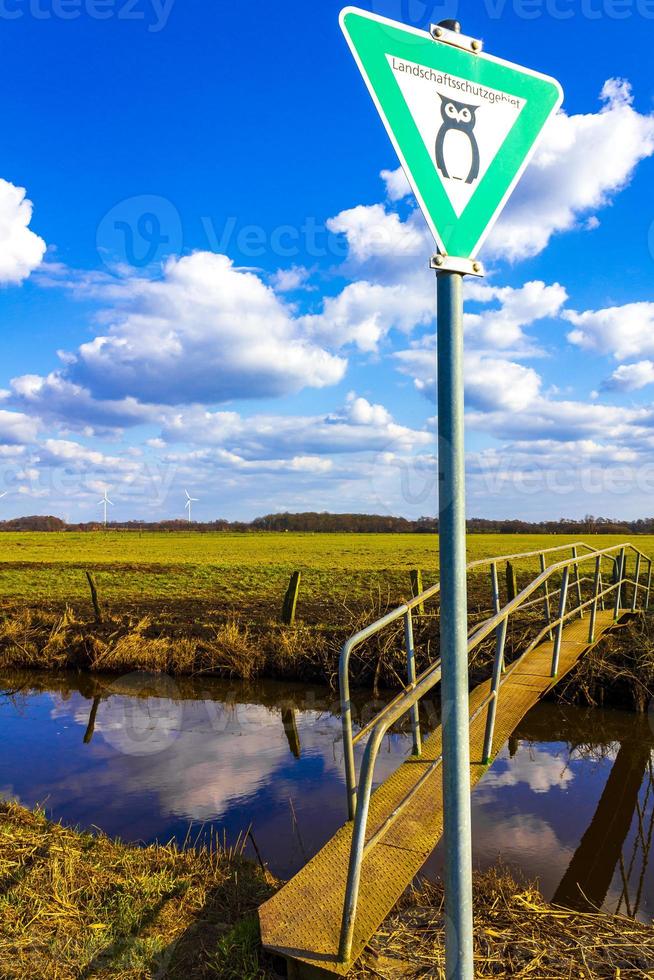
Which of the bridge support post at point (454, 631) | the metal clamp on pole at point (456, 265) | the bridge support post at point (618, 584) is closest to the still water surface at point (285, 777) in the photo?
the bridge support post at point (618, 584)

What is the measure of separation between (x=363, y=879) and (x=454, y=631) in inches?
106

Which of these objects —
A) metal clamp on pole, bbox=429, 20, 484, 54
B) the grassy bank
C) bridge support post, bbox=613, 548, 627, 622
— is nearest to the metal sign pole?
metal clamp on pole, bbox=429, 20, 484, 54

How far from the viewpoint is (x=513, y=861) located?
6703mm

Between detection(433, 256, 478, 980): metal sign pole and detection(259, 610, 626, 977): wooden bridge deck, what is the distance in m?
1.64

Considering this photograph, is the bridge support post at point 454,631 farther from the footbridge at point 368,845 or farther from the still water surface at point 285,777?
the still water surface at point 285,777

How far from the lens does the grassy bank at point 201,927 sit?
3.96 m

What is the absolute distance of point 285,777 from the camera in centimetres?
899

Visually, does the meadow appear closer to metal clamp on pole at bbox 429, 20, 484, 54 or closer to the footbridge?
the footbridge

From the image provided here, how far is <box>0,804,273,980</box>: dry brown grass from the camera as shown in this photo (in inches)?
157

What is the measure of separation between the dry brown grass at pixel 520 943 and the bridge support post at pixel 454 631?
201 cm

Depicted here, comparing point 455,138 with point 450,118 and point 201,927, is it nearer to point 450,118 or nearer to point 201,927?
point 450,118

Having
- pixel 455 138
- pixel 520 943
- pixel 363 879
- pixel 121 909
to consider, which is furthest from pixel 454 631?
pixel 121 909

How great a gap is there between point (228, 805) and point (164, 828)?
0.85 m

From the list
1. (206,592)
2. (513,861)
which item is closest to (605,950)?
(513,861)
